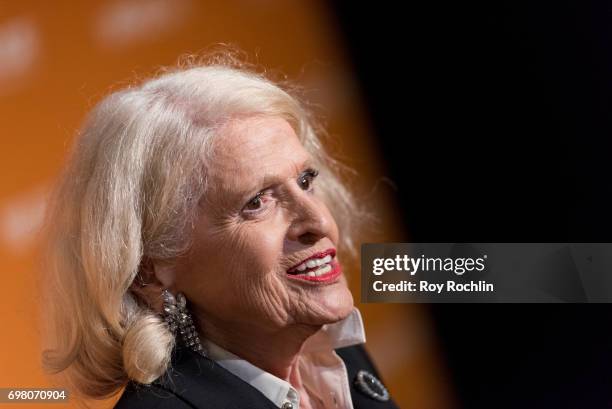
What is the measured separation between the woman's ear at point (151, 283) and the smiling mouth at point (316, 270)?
0.25 metres

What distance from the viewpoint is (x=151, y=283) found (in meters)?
1.74

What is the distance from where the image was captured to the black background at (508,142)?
223cm

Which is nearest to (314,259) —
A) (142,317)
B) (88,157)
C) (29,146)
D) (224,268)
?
(224,268)

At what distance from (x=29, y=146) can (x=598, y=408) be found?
163cm

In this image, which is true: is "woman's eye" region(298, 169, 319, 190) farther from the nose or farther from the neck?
the neck

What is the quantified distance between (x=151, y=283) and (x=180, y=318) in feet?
0.31

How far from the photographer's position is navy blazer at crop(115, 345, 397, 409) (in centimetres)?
164

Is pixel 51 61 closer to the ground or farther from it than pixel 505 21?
closer to the ground

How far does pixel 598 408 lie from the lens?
89.0 inches

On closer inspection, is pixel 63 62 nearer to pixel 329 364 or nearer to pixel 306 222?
pixel 306 222

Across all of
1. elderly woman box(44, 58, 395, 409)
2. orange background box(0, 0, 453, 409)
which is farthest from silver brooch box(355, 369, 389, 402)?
orange background box(0, 0, 453, 409)

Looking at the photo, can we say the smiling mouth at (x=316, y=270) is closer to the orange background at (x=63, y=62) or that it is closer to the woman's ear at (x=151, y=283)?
the woman's ear at (x=151, y=283)

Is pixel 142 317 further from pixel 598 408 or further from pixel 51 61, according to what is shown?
pixel 598 408

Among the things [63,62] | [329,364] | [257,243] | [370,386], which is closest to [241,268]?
[257,243]
